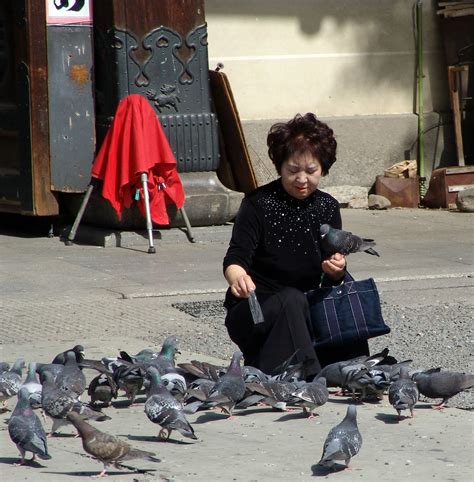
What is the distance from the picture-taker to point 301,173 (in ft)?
21.0

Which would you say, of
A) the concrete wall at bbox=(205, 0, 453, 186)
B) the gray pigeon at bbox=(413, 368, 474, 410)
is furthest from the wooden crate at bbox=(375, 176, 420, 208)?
the gray pigeon at bbox=(413, 368, 474, 410)

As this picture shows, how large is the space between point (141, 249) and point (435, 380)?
5.82m

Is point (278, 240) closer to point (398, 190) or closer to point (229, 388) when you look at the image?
point (229, 388)

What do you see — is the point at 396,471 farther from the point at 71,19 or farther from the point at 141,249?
the point at 71,19

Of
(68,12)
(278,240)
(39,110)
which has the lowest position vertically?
(278,240)

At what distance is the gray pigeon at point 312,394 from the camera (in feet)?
18.9

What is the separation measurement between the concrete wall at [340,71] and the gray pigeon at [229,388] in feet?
27.3

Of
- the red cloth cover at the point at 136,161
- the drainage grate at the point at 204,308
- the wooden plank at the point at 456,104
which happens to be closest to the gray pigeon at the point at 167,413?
the drainage grate at the point at 204,308

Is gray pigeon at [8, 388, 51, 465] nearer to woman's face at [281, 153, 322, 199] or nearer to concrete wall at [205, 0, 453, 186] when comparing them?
woman's face at [281, 153, 322, 199]

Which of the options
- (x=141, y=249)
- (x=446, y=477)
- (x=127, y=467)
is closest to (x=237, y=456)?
(x=127, y=467)

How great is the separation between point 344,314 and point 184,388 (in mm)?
1146

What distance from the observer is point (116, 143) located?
11.4 m

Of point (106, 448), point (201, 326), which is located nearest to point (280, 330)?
point (106, 448)

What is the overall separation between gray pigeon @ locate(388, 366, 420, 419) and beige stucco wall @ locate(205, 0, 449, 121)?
8423 millimetres
